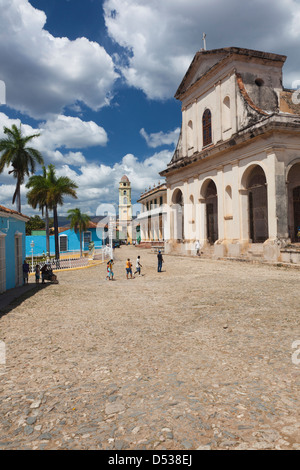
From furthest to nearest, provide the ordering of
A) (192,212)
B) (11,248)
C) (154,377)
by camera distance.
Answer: (192,212), (11,248), (154,377)

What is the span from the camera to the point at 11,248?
1346 cm

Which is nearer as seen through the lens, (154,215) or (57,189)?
(57,189)

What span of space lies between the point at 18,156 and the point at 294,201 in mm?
22556

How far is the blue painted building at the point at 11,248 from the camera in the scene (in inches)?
472

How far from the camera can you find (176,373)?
4156mm

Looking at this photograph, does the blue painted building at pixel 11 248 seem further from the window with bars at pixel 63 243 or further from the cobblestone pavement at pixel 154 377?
the window with bars at pixel 63 243

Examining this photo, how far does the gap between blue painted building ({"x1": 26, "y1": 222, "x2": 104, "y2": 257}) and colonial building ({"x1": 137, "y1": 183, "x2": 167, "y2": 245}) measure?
9.51m

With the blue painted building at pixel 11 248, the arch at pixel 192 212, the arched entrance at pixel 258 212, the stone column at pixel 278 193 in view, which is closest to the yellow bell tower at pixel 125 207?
the arch at pixel 192 212

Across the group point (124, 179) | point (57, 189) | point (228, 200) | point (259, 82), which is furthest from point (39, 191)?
point (124, 179)

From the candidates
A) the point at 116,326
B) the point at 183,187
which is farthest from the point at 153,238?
the point at 116,326

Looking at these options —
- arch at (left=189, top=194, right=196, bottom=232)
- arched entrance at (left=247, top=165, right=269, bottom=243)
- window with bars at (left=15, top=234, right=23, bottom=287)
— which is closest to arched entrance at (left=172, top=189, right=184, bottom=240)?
arch at (left=189, top=194, right=196, bottom=232)

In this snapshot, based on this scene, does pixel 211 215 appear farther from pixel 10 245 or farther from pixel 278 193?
pixel 10 245

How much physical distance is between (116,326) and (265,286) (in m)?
5.70
